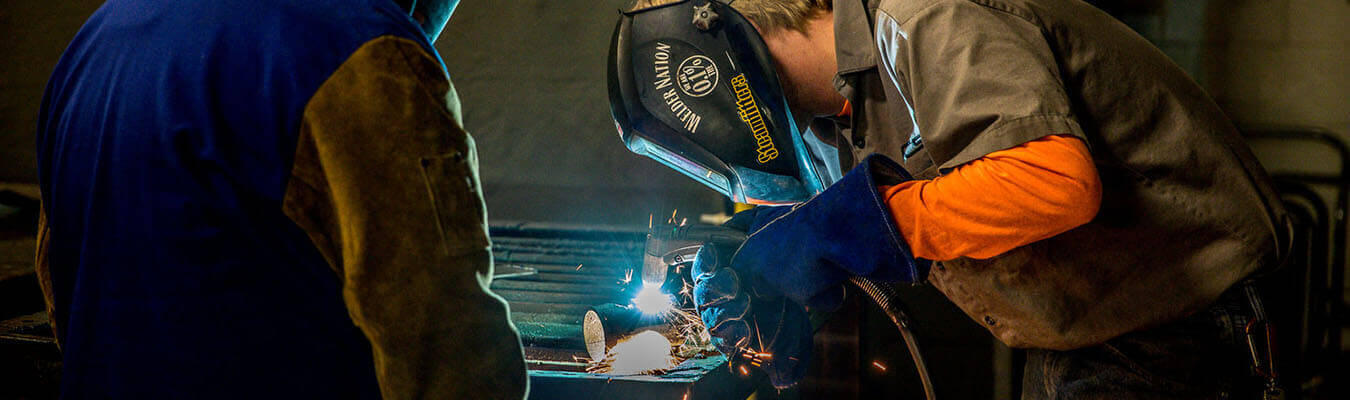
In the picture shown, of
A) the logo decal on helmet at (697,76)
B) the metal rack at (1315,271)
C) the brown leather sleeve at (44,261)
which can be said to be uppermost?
the logo decal on helmet at (697,76)

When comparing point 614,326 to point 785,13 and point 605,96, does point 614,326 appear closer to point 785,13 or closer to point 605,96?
point 785,13

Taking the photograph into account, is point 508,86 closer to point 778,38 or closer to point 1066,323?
point 778,38

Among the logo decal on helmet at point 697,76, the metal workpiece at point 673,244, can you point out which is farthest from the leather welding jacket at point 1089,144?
the metal workpiece at point 673,244

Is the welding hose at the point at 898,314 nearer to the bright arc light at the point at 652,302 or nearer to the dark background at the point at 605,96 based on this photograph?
the bright arc light at the point at 652,302

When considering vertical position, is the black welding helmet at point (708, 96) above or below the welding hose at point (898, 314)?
above

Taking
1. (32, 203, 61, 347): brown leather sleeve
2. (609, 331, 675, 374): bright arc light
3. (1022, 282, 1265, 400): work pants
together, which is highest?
(32, 203, 61, 347): brown leather sleeve

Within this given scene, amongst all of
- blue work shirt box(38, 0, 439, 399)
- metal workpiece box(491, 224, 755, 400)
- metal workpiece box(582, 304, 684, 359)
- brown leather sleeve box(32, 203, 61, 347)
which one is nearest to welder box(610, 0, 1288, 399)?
metal workpiece box(491, 224, 755, 400)

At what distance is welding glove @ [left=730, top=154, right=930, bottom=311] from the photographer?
4.17 feet

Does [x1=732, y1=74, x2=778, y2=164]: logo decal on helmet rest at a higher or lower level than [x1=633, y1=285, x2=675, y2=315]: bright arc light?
higher

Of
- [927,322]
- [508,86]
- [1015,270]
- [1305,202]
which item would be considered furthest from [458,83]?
[1305,202]

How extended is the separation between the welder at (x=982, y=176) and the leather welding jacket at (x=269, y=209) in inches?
24.4

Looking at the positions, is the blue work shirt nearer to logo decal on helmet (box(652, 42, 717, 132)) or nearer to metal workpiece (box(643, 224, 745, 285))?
logo decal on helmet (box(652, 42, 717, 132))

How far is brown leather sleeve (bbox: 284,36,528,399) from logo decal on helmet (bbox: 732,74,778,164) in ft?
2.06

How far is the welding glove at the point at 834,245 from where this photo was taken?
4.17 feet
